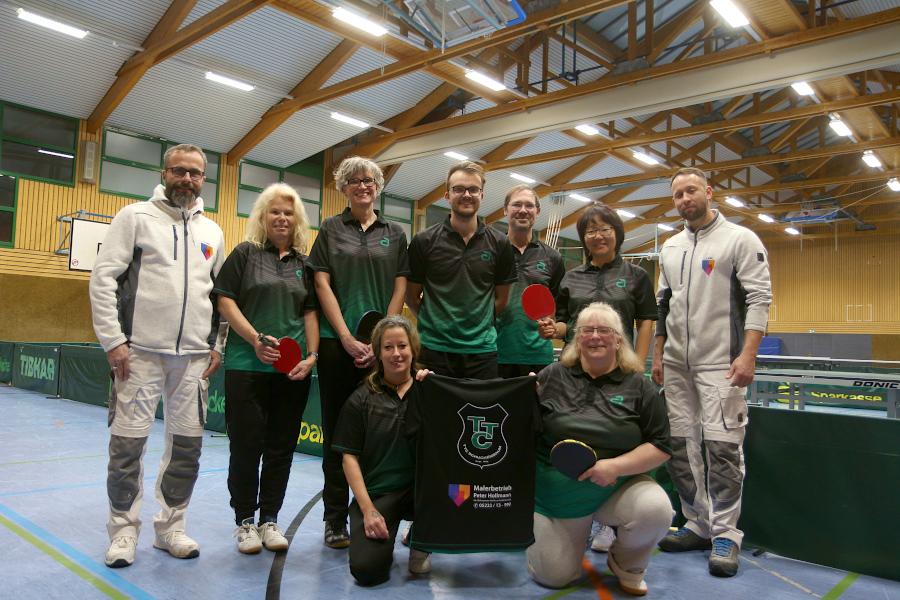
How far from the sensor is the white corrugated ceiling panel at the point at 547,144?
18891 mm

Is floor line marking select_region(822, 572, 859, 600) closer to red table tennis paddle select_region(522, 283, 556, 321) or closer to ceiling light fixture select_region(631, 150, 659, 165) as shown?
red table tennis paddle select_region(522, 283, 556, 321)

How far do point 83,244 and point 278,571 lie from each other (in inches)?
498

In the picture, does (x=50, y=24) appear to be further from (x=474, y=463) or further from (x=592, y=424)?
(x=592, y=424)

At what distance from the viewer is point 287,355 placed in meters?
3.13

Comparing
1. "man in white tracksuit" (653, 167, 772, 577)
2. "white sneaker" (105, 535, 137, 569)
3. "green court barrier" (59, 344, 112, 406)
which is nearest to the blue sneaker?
"man in white tracksuit" (653, 167, 772, 577)

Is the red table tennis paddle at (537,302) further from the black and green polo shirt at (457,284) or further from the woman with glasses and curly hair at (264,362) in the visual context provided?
the woman with glasses and curly hair at (264,362)

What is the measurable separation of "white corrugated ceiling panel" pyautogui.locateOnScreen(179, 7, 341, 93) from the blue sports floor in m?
10.9

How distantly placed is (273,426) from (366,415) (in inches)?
22.6

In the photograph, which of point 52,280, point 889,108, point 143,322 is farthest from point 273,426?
point 889,108

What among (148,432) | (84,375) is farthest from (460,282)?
(84,375)

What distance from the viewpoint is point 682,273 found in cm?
367

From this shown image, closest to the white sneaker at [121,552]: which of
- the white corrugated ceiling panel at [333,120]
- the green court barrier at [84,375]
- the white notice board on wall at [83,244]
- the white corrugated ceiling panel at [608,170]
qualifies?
A: the green court barrier at [84,375]

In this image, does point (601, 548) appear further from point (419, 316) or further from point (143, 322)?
point (143, 322)

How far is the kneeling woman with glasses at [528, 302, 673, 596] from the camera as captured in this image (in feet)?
9.47
